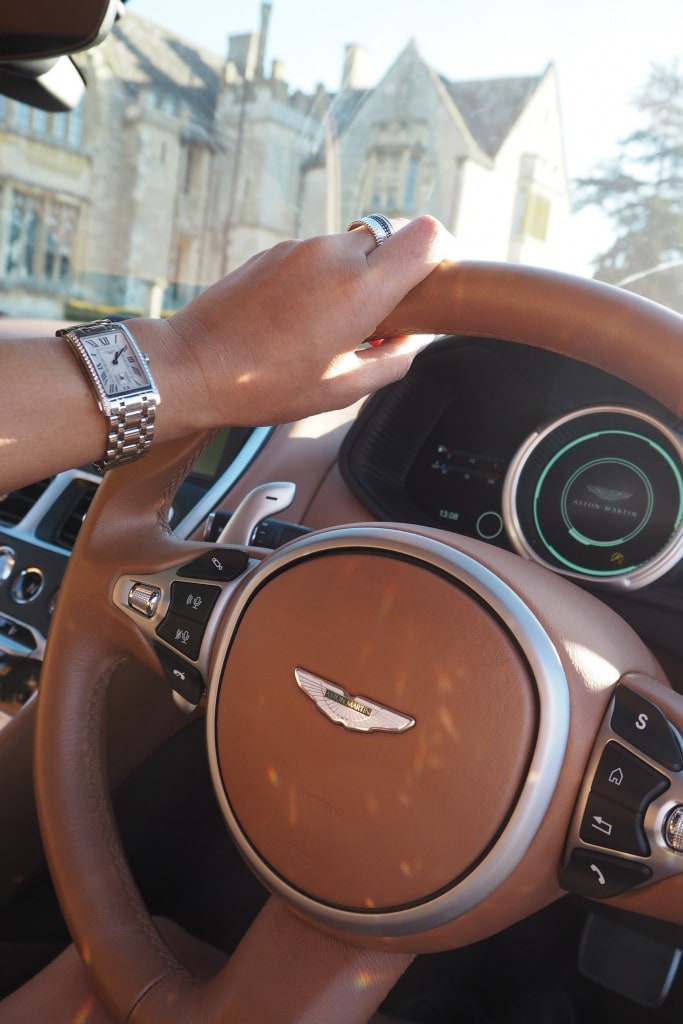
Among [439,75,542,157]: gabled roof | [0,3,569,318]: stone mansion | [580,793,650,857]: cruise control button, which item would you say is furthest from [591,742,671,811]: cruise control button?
[0,3,569,318]: stone mansion

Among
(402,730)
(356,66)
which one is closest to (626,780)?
(402,730)

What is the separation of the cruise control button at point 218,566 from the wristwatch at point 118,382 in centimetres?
15

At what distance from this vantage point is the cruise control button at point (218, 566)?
0.89 m

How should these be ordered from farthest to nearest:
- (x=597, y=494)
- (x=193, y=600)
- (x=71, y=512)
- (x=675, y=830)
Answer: (x=71, y=512)
(x=597, y=494)
(x=193, y=600)
(x=675, y=830)

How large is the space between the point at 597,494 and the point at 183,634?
58 centimetres

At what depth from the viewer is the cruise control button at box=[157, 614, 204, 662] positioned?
0.88 m

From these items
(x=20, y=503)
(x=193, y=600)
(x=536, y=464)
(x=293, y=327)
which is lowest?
(x=20, y=503)

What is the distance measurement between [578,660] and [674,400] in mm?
202

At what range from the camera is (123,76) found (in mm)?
26250

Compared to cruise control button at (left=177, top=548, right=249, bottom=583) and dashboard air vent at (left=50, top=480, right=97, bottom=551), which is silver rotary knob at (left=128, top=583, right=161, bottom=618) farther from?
dashboard air vent at (left=50, top=480, right=97, bottom=551)

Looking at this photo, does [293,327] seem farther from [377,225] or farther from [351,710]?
[351,710]

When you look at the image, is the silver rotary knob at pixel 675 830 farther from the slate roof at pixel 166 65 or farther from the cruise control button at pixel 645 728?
the slate roof at pixel 166 65

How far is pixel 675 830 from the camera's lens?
0.67 metres

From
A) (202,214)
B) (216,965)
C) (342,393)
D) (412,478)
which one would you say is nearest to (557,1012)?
(216,965)
